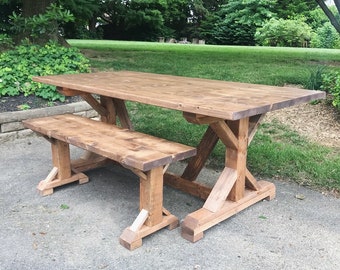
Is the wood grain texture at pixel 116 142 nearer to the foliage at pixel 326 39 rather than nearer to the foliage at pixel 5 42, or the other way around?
the foliage at pixel 5 42

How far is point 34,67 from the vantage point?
610cm

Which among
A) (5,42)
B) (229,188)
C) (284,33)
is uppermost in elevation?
(5,42)

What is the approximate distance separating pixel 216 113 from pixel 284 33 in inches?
874

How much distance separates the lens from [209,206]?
296 cm

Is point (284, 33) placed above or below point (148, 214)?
above

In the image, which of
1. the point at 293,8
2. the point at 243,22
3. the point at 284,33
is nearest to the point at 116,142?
the point at 284,33

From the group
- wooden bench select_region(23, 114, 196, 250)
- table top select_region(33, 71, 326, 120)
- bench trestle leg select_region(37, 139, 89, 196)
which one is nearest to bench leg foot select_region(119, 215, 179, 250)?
wooden bench select_region(23, 114, 196, 250)

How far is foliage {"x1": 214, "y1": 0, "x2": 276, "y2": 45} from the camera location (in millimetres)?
25375

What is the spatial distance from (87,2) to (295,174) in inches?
271

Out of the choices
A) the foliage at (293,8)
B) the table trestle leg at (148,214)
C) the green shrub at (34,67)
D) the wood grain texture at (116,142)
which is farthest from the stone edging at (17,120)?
the foliage at (293,8)

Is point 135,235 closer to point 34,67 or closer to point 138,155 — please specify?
point 138,155

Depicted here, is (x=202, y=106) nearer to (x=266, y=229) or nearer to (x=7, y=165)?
(x=266, y=229)

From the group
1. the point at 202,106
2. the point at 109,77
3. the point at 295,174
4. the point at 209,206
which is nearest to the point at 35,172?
the point at 109,77

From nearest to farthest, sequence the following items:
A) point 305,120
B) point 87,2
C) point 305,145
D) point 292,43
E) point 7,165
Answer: point 7,165, point 305,145, point 305,120, point 87,2, point 292,43
